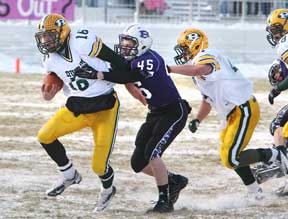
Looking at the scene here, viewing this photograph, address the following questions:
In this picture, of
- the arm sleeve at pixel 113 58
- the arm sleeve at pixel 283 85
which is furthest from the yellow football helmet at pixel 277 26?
the arm sleeve at pixel 113 58

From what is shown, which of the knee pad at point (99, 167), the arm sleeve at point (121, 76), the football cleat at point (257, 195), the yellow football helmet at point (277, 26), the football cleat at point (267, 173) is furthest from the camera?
the yellow football helmet at point (277, 26)

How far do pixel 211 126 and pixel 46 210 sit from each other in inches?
204

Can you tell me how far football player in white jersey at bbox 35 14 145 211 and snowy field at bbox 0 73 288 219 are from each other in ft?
1.37

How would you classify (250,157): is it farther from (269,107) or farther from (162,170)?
(269,107)

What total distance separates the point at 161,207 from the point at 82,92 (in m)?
1.12

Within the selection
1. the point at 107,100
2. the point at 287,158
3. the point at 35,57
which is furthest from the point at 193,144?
the point at 35,57

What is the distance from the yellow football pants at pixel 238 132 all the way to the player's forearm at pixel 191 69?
1.79 ft

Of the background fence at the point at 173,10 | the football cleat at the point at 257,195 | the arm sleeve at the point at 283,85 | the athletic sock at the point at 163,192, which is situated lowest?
the background fence at the point at 173,10

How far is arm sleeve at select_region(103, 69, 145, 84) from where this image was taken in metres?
7.03

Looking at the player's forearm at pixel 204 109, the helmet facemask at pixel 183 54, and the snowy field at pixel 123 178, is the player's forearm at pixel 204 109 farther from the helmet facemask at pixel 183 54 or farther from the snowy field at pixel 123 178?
the snowy field at pixel 123 178

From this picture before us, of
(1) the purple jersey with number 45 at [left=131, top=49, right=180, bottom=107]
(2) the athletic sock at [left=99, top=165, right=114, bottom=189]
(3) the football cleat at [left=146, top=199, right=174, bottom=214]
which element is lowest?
(3) the football cleat at [left=146, top=199, right=174, bottom=214]

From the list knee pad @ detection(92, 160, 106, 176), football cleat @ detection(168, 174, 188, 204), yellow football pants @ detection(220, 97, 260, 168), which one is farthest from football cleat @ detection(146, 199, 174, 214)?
yellow football pants @ detection(220, 97, 260, 168)

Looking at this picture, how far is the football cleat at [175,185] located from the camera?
24.9 feet

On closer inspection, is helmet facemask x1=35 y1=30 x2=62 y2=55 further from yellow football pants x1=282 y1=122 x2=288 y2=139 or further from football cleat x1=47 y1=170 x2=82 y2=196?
yellow football pants x1=282 y1=122 x2=288 y2=139
